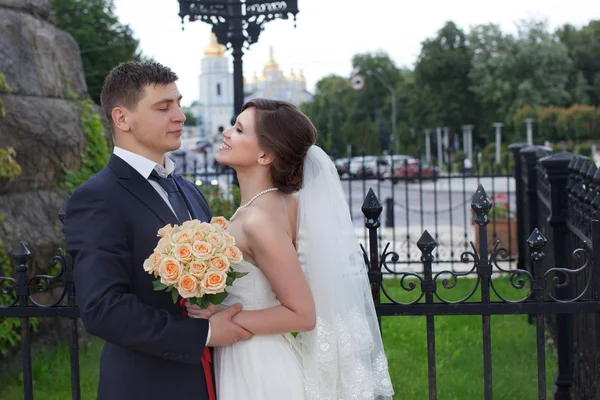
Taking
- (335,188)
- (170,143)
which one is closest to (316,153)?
(335,188)

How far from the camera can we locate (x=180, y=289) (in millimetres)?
2389

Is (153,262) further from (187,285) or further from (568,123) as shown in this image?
(568,123)

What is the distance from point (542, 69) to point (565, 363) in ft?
181

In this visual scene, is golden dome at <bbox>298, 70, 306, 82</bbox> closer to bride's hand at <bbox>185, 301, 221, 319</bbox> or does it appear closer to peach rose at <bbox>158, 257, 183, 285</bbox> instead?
bride's hand at <bbox>185, 301, 221, 319</bbox>

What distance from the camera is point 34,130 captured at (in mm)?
5676

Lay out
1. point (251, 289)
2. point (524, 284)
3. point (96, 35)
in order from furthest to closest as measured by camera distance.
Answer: point (96, 35), point (524, 284), point (251, 289)

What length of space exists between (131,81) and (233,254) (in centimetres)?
67

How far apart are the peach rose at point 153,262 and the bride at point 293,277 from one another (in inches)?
13.7

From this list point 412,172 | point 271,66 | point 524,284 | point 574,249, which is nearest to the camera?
point 524,284

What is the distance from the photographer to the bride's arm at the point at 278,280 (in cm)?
263

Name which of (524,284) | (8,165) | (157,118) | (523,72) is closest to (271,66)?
(523,72)

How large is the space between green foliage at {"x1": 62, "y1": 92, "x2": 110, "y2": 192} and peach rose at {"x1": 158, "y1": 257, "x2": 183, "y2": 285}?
13.6ft

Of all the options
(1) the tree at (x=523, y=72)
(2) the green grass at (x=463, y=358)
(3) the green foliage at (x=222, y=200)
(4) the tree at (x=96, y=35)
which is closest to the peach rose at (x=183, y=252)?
(2) the green grass at (x=463, y=358)

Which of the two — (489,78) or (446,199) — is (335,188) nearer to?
(446,199)
